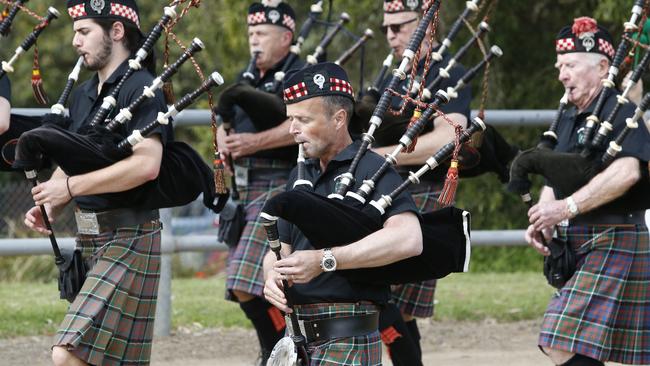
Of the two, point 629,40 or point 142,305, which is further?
point 629,40

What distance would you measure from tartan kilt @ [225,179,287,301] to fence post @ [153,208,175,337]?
0.96 meters

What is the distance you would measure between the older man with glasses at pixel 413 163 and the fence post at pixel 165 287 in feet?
5.47

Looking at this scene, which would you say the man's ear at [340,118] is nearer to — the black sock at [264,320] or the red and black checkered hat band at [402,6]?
the red and black checkered hat band at [402,6]

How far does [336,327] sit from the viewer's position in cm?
424

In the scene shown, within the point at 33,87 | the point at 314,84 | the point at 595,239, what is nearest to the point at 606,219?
the point at 595,239

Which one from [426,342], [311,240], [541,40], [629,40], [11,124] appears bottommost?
[426,342]

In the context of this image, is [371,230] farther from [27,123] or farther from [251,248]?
[251,248]

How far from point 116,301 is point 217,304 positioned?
344 centimetres

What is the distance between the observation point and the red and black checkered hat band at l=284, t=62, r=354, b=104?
4.29 m

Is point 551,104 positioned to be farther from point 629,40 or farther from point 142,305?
point 142,305

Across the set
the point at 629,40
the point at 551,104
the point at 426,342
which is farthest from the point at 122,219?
the point at 551,104

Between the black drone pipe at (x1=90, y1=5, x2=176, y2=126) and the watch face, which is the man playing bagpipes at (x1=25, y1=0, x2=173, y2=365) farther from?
the watch face

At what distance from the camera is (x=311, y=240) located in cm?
417

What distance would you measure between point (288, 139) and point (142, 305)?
5.05ft
